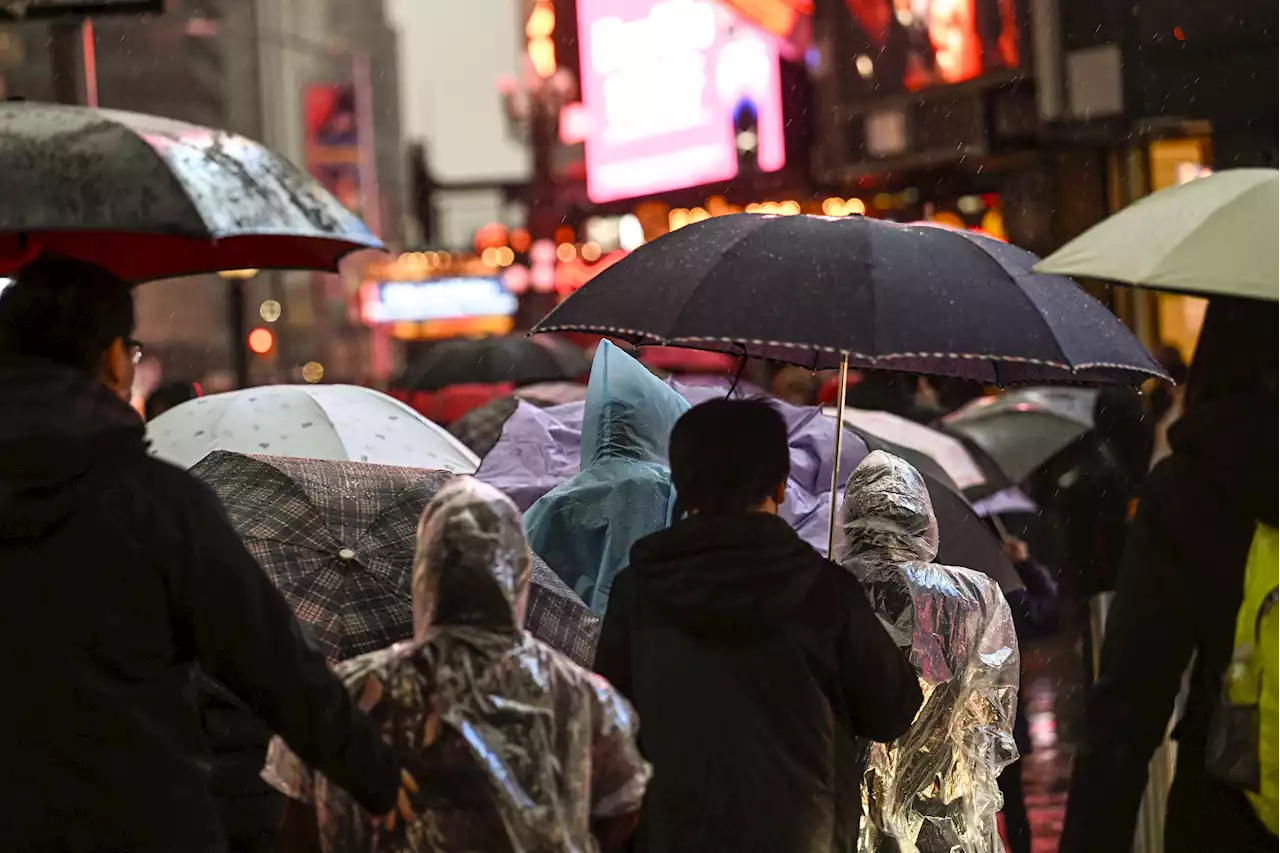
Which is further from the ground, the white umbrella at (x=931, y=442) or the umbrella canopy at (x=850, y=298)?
the umbrella canopy at (x=850, y=298)

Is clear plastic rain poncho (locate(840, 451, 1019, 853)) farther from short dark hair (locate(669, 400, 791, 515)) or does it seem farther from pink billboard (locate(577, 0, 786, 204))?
pink billboard (locate(577, 0, 786, 204))

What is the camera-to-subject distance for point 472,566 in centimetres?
370

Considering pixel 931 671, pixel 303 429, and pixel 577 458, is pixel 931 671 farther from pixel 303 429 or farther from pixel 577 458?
pixel 577 458

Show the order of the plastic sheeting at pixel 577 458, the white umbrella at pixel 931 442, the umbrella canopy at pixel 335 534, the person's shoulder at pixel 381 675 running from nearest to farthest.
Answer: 1. the person's shoulder at pixel 381 675
2. the umbrella canopy at pixel 335 534
3. the plastic sheeting at pixel 577 458
4. the white umbrella at pixel 931 442

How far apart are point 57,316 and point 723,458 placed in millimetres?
1433

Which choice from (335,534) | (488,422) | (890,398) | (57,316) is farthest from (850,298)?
(890,398)

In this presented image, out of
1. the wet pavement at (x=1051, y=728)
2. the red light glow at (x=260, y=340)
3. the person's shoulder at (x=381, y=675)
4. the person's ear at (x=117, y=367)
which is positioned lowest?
the wet pavement at (x=1051, y=728)

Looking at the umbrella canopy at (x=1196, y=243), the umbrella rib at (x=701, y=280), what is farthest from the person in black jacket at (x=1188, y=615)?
the umbrella rib at (x=701, y=280)

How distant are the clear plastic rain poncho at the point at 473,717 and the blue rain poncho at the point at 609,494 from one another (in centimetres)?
179

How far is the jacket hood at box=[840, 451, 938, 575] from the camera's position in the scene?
5320 millimetres

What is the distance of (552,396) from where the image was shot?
10109 millimetres

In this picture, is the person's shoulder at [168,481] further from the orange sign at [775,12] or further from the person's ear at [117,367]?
the orange sign at [775,12]

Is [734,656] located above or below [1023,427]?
below

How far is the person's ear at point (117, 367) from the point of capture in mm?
3635
